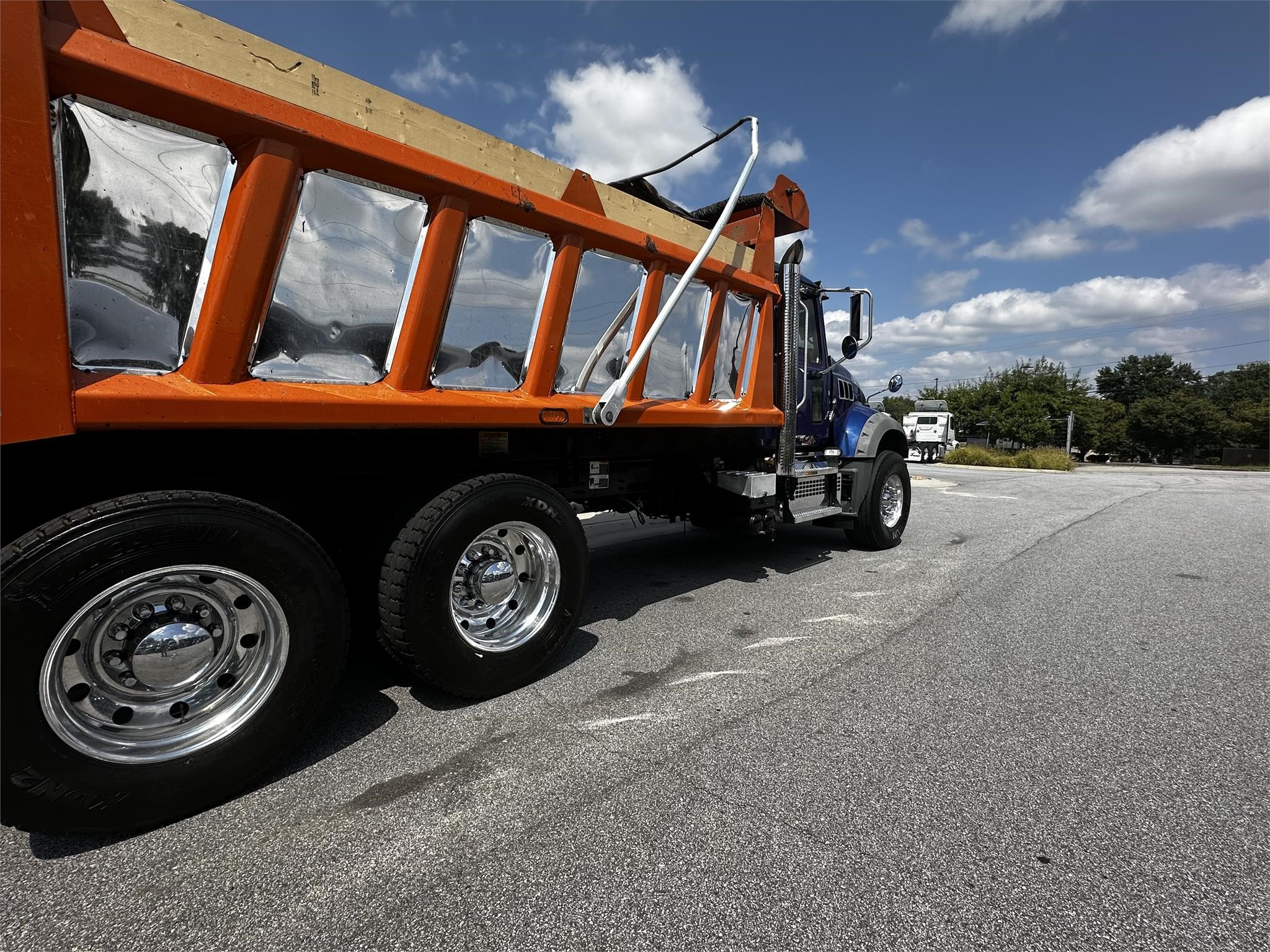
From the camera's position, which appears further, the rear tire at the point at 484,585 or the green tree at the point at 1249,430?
the green tree at the point at 1249,430

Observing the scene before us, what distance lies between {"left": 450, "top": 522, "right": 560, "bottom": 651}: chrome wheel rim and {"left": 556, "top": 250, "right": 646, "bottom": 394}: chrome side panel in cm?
90

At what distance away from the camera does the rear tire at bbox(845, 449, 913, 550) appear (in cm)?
644

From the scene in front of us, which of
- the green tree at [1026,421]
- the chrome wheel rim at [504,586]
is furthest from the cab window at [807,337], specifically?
the green tree at [1026,421]

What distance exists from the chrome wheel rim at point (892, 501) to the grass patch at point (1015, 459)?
2384 cm

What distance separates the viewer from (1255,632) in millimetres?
4258

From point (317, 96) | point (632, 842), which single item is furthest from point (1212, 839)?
point (317, 96)

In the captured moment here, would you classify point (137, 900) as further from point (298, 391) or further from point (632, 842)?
point (298, 391)

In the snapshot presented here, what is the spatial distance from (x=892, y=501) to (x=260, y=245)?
6492 millimetres

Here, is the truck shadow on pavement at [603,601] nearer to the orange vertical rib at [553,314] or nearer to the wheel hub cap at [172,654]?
the wheel hub cap at [172,654]

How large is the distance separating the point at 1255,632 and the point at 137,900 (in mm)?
6196

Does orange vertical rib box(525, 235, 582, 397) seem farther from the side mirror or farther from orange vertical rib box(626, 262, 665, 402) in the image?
the side mirror

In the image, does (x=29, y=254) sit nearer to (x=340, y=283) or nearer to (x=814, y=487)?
(x=340, y=283)

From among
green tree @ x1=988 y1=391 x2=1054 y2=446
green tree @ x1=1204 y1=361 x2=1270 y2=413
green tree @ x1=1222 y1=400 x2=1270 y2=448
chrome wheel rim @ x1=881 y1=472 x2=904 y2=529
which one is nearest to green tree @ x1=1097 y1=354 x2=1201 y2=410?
green tree @ x1=1204 y1=361 x2=1270 y2=413

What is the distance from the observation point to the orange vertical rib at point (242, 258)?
7.38ft
